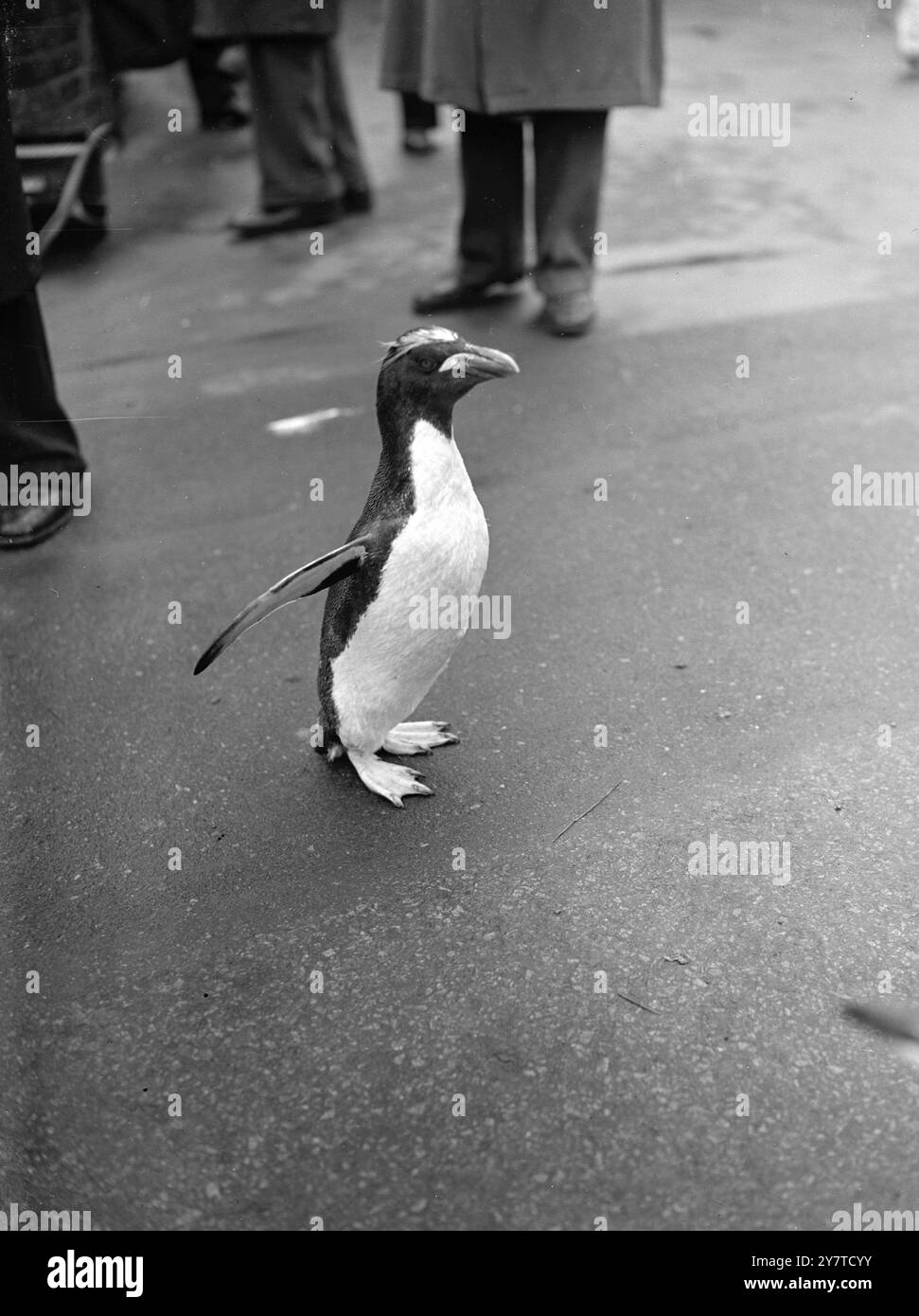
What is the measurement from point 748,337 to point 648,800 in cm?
255

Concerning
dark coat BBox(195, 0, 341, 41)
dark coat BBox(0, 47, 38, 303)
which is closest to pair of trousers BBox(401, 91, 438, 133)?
dark coat BBox(195, 0, 341, 41)

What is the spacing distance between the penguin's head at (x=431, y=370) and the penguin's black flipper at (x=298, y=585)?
0.85 ft

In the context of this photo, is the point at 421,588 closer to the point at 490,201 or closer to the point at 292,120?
the point at 490,201

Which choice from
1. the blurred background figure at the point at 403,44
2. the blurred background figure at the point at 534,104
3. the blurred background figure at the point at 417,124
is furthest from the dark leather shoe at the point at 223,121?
the blurred background figure at the point at 534,104

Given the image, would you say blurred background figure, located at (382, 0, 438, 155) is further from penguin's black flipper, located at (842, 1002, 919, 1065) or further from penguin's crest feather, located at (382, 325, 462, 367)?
penguin's black flipper, located at (842, 1002, 919, 1065)

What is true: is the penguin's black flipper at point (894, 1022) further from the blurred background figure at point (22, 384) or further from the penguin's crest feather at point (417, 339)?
the blurred background figure at point (22, 384)

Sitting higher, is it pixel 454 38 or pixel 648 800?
pixel 454 38

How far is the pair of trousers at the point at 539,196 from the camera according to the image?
4.54 meters

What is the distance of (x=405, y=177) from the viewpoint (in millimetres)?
6316

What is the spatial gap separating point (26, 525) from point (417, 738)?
1475mm

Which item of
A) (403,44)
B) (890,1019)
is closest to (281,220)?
(403,44)
